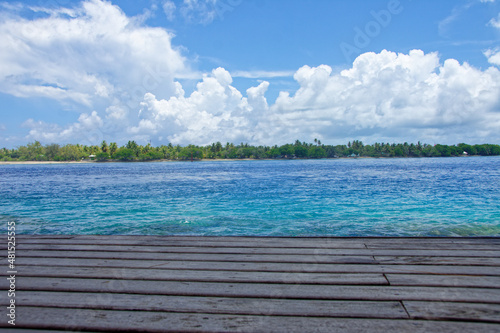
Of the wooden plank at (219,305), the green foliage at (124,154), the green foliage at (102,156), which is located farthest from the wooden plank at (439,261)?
the green foliage at (102,156)

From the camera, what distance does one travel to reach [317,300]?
9.06 ft

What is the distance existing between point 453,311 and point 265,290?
5.04ft

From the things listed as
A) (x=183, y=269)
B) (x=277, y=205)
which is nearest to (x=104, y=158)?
(x=277, y=205)

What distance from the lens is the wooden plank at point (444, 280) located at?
302 cm

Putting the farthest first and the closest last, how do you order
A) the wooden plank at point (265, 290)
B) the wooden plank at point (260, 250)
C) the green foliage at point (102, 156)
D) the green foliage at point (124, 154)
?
the green foliage at point (102, 156)
the green foliage at point (124, 154)
the wooden plank at point (260, 250)
the wooden plank at point (265, 290)

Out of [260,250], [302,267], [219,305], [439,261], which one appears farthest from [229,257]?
[439,261]

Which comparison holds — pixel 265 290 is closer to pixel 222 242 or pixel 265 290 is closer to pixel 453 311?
pixel 453 311

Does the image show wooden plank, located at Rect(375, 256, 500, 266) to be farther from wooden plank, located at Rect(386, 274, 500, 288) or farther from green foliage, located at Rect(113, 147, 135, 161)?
green foliage, located at Rect(113, 147, 135, 161)

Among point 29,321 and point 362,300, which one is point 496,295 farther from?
point 29,321

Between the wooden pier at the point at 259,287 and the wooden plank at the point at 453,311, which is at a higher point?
the wooden plank at the point at 453,311

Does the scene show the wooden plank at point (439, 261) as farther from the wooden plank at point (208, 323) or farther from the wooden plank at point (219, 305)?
the wooden plank at point (208, 323)

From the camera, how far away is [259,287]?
3.04m

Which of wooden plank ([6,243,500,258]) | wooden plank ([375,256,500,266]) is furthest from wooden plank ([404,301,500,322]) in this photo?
wooden plank ([6,243,500,258])

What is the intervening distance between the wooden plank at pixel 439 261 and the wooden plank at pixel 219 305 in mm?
1198
